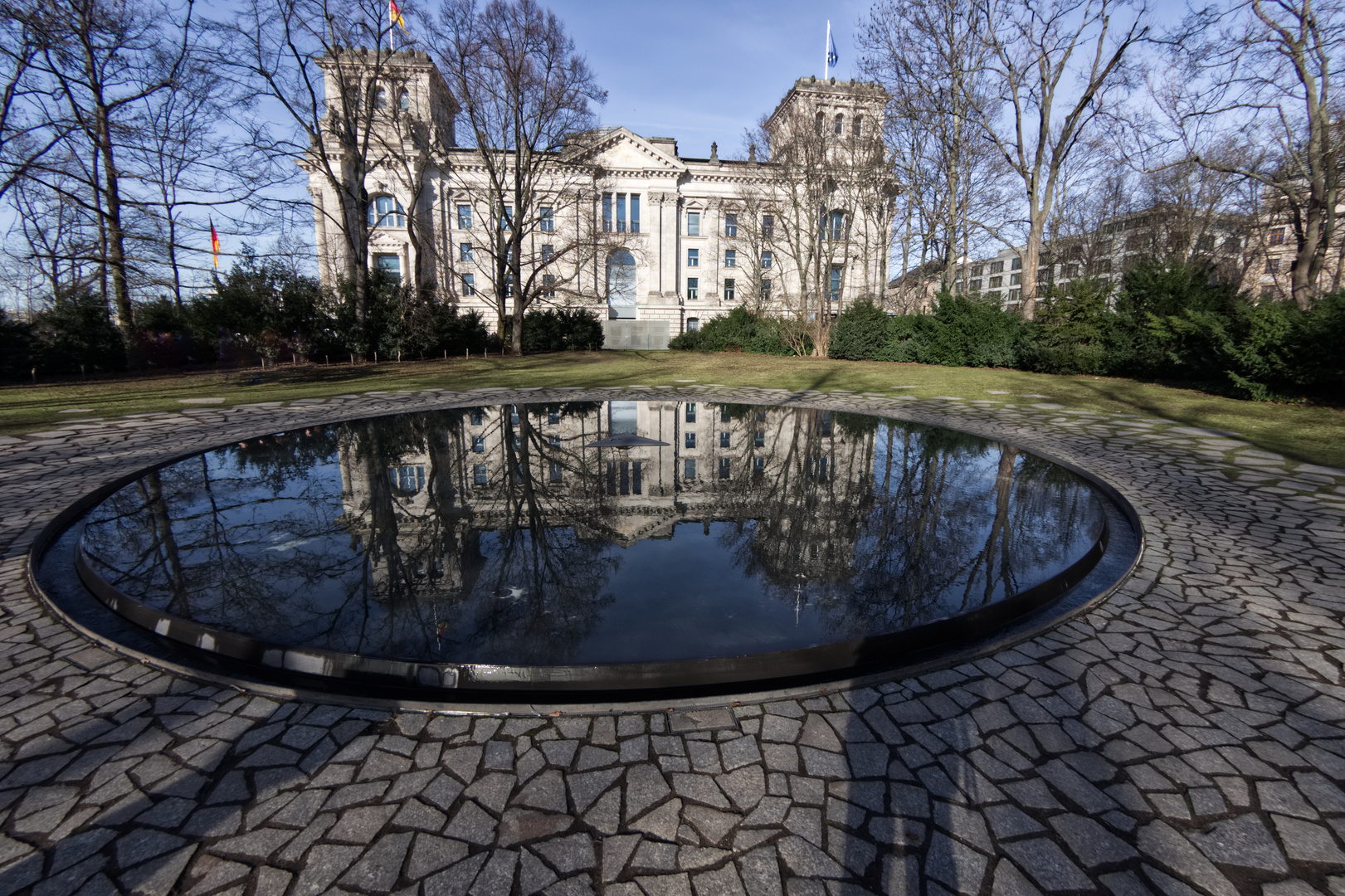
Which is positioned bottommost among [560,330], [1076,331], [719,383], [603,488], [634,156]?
[603,488]

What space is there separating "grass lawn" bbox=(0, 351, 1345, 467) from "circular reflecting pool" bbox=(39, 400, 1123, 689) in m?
6.06

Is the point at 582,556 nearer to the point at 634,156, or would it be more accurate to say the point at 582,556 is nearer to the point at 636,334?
the point at 636,334

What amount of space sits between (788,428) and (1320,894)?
8544 millimetres

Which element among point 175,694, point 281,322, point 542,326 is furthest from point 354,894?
point 542,326

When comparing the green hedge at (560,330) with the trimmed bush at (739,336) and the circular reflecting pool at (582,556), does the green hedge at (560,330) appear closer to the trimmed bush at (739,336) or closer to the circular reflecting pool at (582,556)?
the trimmed bush at (739,336)

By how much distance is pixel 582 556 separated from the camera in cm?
464

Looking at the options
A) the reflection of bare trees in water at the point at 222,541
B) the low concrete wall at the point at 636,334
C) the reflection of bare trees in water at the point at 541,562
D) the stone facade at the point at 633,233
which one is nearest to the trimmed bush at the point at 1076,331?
the reflection of bare trees in water at the point at 541,562

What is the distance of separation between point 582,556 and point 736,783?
253 cm

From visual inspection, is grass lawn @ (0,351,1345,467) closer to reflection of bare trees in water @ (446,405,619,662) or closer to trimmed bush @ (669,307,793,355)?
trimmed bush @ (669,307,793,355)

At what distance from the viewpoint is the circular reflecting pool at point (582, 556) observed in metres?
3.27

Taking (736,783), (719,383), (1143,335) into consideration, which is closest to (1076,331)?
(1143,335)

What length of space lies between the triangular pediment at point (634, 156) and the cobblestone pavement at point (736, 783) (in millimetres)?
49158

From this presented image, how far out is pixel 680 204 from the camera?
49.4 meters

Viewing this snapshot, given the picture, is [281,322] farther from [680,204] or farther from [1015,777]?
[680,204]
